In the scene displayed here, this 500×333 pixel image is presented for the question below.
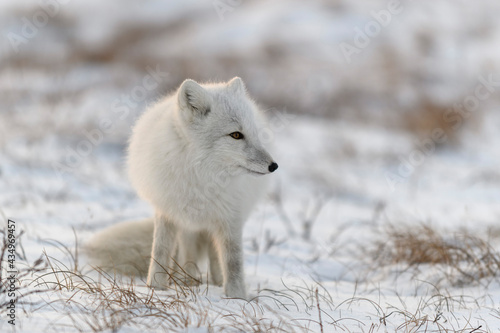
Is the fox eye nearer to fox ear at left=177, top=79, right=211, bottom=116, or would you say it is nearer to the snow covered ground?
fox ear at left=177, top=79, right=211, bottom=116

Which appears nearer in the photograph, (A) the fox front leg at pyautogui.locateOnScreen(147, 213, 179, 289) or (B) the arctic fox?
(B) the arctic fox

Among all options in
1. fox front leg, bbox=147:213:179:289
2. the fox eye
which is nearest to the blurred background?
fox front leg, bbox=147:213:179:289

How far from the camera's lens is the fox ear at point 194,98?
9.32ft

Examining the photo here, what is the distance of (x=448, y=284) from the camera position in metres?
3.37

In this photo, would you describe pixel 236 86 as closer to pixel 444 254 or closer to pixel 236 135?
pixel 236 135

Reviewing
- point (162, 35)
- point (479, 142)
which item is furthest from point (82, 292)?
point (162, 35)

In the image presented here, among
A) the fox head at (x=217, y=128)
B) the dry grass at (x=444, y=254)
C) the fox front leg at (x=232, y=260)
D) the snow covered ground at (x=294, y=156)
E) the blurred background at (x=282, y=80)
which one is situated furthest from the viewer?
the blurred background at (x=282, y=80)

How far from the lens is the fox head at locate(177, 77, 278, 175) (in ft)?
9.25

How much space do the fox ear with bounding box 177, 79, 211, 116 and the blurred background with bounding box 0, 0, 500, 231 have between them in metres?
2.63

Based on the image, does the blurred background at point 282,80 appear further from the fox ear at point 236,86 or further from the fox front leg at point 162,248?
the fox ear at point 236,86

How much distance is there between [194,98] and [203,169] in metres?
0.42

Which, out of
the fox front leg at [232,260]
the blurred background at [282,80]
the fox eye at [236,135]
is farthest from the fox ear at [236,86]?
the blurred background at [282,80]

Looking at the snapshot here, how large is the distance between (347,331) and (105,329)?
1.10 meters

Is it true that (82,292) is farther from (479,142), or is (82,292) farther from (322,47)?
(322,47)
